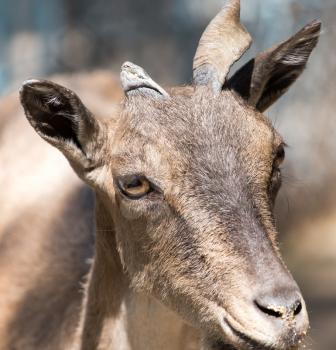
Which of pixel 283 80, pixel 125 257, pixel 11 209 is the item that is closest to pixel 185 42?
pixel 11 209

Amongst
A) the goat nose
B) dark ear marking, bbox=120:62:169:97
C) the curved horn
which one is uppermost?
the curved horn

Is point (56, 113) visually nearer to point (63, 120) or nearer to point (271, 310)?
point (63, 120)

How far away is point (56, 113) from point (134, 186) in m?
0.70

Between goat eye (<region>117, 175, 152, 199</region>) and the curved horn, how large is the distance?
803mm

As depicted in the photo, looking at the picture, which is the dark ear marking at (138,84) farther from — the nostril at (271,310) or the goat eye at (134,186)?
the nostril at (271,310)

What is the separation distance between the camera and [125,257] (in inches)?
215

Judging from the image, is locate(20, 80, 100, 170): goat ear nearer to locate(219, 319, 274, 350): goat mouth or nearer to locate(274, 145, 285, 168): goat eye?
locate(274, 145, 285, 168): goat eye

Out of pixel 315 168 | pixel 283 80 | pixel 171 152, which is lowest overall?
pixel 171 152

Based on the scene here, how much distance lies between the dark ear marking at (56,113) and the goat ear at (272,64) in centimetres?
99

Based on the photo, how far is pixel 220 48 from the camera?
18.9 feet

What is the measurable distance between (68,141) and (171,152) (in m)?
0.75

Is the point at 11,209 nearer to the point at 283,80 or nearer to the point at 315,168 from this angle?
the point at 283,80

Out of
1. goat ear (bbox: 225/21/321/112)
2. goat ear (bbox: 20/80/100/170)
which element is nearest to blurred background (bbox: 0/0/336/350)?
goat ear (bbox: 225/21/321/112)

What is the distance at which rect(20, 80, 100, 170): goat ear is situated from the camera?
17.3 feet
